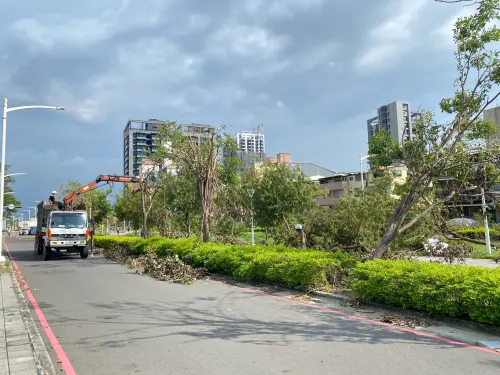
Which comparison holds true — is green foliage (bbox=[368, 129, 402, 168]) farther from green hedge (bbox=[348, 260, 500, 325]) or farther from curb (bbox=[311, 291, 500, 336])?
curb (bbox=[311, 291, 500, 336])

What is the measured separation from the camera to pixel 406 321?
6.95 meters

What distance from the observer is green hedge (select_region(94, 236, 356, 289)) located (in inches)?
385

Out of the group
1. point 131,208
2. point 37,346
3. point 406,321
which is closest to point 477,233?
point 406,321

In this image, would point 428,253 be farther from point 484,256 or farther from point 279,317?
point 279,317

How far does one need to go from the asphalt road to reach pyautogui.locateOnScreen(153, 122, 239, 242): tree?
673cm

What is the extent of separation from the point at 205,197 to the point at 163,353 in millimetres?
10962

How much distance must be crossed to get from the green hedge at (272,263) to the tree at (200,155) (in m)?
1.67

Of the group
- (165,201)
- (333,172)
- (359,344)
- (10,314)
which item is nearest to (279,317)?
(359,344)

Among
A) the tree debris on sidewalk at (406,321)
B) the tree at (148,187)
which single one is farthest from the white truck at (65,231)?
the tree debris on sidewalk at (406,321)

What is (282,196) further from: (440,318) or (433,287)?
(440,318)

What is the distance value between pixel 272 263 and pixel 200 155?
718 cm

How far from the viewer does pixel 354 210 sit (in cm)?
1571

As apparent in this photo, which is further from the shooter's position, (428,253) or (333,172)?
(333,172)

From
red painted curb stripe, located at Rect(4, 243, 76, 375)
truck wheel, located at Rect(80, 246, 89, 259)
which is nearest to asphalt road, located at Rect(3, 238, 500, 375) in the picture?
red painted curb stripe, located at Rect(4, 243, 76, 375)
